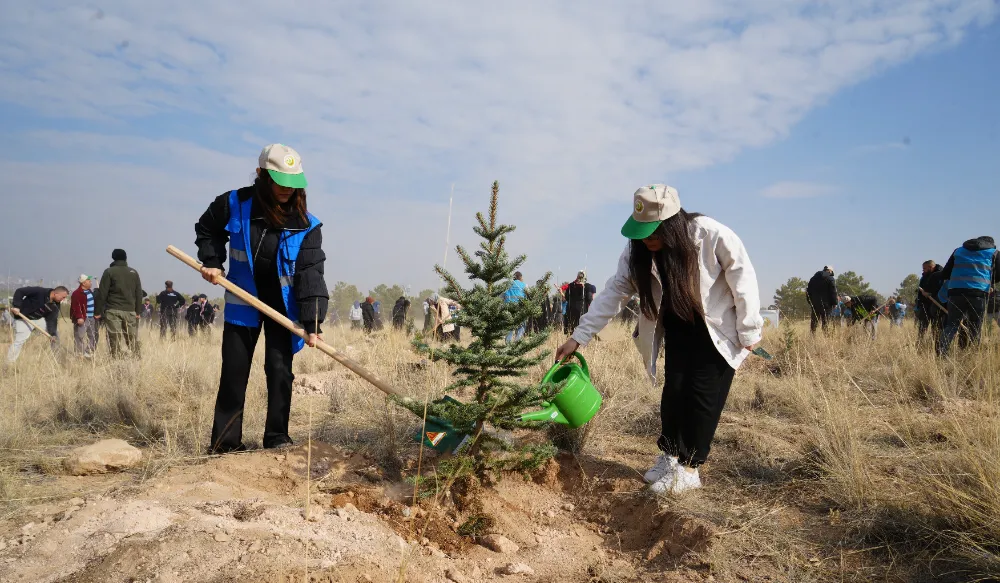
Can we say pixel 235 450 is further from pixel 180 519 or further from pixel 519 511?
pixel 519 511

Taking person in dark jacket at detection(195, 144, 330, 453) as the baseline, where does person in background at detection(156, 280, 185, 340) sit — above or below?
below

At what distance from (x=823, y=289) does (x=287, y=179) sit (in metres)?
10.5

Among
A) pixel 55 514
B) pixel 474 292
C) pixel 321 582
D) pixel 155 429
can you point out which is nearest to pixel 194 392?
pixel 155 429

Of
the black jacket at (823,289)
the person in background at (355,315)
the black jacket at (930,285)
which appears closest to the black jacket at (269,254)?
the black jacket at (930,285)

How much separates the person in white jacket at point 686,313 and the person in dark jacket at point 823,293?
8.70 meters

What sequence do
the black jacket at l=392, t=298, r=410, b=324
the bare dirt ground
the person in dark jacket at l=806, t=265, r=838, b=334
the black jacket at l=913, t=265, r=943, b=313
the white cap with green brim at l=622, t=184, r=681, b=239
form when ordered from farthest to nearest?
the black jacket at l=392, t=298, r=410, b=324
the person in dark jacket at l=806, t=265, r=838, b=334
the black jacket at l=913, t=265, r=943, b=313
the white cap with green brim at l=622, t=184, r=681, b=239
the bare dirt ground

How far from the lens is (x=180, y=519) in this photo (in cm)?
249

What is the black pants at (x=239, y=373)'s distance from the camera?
3.59 metres

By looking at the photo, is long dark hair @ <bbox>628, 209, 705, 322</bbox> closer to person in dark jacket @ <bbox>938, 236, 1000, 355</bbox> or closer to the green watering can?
the green watering can

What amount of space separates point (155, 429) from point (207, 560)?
2.78 meters

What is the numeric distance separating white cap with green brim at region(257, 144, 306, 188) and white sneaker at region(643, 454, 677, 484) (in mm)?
2561

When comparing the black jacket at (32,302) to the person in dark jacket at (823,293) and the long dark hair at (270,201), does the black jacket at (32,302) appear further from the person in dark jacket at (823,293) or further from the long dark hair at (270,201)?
the person in dark jacket at (823,293)

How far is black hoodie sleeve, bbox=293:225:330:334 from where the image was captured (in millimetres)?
3502

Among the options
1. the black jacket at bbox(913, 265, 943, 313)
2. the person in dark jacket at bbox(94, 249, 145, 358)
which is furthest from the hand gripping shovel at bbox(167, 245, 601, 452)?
the black jacket at bbox(913, 265, 943, 313)
